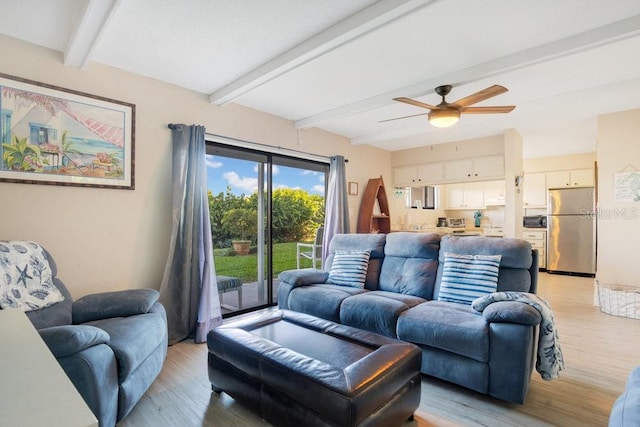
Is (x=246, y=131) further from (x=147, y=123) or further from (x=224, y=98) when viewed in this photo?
(x=147, y=123)

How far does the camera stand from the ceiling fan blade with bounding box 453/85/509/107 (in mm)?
2539

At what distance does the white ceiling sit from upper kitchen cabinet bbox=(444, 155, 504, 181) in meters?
1.37

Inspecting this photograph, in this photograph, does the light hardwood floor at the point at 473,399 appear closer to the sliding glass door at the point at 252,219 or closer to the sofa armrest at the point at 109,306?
the sofa armrest at the point at 109,306

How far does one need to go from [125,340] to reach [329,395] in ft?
4.07

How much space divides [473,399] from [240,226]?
9.71ft

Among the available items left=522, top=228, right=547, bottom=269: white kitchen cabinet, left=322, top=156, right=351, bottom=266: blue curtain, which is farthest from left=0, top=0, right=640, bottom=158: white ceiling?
left=522, top=228, right=547, bottom=269: white kitchen cabinet

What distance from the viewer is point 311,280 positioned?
3.32m

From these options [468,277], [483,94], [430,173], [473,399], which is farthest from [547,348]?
[430,173]

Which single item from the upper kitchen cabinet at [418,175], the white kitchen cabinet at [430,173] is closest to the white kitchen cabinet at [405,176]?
the upper kitchen cabinet at [418,175]

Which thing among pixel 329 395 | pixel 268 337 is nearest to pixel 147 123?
pixel 268 337

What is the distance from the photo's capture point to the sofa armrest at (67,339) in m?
1.51

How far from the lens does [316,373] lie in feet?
5.07

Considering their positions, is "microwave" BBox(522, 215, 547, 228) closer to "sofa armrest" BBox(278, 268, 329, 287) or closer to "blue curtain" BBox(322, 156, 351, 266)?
"blue curtain" BBox(322, 156, 351, 266)

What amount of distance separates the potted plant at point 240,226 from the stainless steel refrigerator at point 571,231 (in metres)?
6.15
